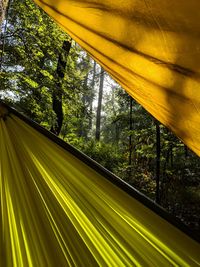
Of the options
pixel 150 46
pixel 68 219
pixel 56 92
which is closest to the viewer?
pixel 150 46

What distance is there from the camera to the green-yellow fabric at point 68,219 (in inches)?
66.1

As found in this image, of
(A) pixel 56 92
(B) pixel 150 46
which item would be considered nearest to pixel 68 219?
(B) pixel 150 46

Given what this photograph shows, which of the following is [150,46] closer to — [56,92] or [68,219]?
[68,219]

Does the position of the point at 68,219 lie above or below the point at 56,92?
below

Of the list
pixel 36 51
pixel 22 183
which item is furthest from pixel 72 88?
pixel 22 183

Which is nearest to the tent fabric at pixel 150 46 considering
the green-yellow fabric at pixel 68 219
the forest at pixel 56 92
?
the green-yellow fabric at pixel 68 219

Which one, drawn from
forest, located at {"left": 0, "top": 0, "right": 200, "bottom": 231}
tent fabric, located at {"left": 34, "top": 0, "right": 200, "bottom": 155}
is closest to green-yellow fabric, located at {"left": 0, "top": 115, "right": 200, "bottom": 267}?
tent fabric, located at {"left": 34, "top": 0, "right": 200, "bottom": 155}

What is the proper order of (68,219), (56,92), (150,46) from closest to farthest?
1. (150,46)
2. (68,219)
3. (56,92)

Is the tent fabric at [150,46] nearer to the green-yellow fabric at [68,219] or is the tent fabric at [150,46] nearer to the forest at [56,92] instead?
the green-yellow fabric at [68,219]

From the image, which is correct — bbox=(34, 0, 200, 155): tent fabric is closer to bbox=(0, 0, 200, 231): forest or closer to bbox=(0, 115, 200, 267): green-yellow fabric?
bbox=(0, 115, 200, 267): green-yellow fabric

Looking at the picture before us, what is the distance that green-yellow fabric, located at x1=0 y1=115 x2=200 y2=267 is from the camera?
1679 mm

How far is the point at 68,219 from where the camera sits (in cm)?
182

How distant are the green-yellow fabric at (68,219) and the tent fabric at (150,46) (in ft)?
1.80

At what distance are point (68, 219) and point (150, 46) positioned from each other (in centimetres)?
104
